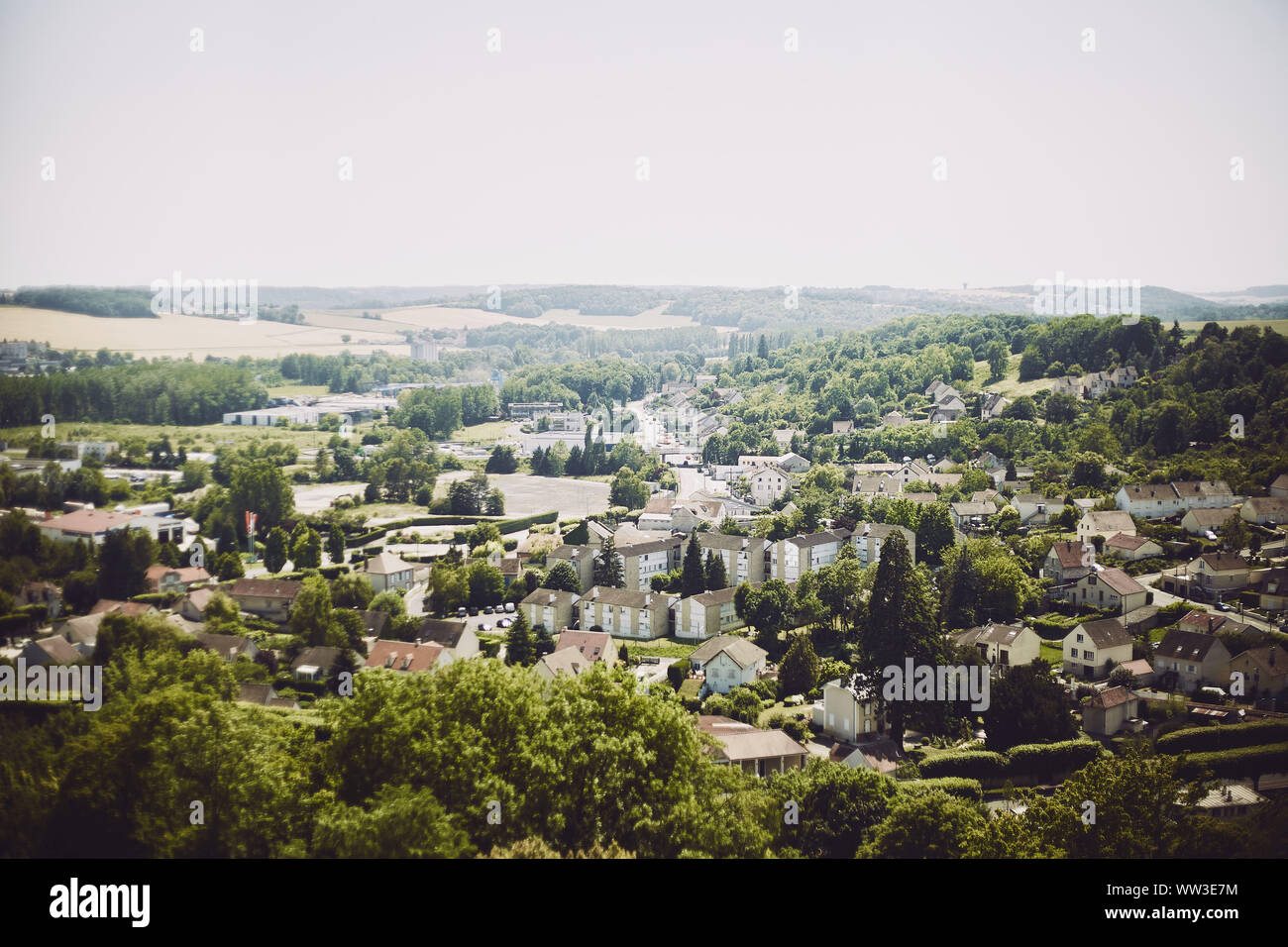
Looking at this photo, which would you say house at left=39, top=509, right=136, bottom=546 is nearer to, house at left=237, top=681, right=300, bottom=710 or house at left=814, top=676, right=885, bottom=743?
house at left=237, top=681, right=300, bottom=710

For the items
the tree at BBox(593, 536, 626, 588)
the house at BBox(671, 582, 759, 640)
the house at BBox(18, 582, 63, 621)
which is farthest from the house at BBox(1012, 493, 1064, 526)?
the house at BBox(18, 582, 63, 621)

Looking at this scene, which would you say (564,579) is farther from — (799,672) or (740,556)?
(799,672)

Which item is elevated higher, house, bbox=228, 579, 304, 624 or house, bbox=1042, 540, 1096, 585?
house, bbox=1042, 540, 1096, 585

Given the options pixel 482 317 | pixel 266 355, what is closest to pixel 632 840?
pixel 266 355

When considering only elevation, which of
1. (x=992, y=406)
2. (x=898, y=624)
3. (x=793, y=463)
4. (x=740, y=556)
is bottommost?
(x=740, y=556)

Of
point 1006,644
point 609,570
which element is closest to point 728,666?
point 1006,644
